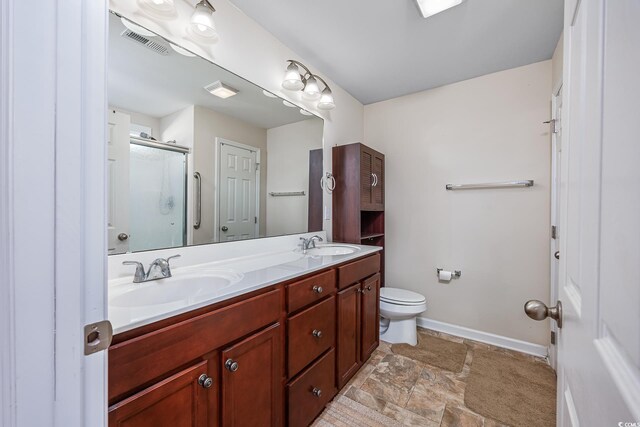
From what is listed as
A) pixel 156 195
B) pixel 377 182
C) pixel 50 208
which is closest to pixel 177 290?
pixel 156 195

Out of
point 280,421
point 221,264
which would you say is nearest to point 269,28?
point 221,264

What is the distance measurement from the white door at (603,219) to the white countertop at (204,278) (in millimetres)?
903

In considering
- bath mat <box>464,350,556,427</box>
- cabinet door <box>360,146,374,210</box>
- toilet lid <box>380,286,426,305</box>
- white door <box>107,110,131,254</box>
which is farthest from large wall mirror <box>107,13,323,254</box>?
bath mat <box>464,350,556,427</box>

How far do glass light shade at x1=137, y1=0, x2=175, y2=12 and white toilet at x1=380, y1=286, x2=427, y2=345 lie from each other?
2.33m

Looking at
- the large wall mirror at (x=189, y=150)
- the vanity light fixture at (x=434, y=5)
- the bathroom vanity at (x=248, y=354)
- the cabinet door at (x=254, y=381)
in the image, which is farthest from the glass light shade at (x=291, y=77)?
the cabinet door at (x=254, y=381)

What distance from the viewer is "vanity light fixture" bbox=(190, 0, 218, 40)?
1.25 m

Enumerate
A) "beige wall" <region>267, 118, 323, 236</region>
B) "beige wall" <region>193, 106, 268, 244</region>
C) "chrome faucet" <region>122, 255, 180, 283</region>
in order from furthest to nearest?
"beige wall" <region>267, 118, 323, 236</region> < "beige wall" <region>193, 106, 268, 244</region> < "chrome faucet" <region>122, 255, 180, 283</region>

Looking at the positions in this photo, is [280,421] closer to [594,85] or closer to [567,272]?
[567,272]

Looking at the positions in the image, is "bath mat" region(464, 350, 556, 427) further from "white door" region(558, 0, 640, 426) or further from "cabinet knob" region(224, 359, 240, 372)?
"cabinet knob" region(224, 359, 240, 372)

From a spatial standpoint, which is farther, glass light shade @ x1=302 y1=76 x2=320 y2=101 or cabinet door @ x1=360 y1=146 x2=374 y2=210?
cabinet door @ x1=360 y1=146 x2=374 y2=210

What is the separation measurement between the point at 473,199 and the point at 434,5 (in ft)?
4.99

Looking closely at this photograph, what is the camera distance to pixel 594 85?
446 mm

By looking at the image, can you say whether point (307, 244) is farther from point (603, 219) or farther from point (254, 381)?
point (603, 219)

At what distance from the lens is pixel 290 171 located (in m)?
1.98
